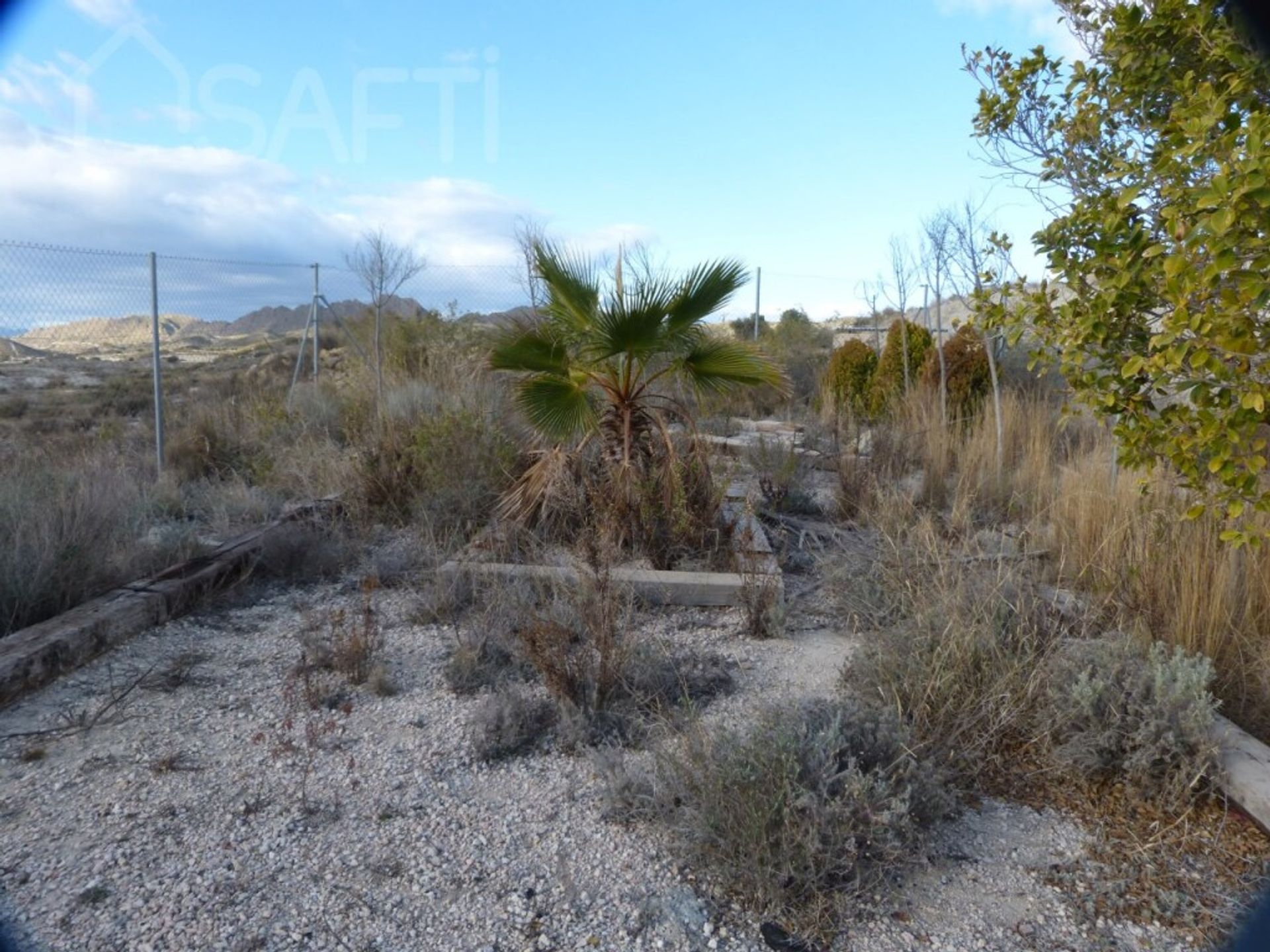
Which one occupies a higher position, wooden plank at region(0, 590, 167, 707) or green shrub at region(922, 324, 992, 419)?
green shrub at region(922, 324, 992, 419)

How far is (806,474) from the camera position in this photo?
8.19 meters

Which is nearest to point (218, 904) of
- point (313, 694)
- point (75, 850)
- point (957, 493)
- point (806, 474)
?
point (75, 850)

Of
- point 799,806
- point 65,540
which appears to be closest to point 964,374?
point 799,806

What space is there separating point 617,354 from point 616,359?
0.20 m

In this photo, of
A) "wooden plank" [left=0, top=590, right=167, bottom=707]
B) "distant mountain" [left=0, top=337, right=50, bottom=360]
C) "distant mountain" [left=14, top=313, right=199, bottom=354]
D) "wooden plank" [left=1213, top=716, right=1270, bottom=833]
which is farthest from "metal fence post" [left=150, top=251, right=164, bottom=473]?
"wooden plank" [left=1213, top=716, right=1270, bottom=833]

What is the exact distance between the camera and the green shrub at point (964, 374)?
10.2 m

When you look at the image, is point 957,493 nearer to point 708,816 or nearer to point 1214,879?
point 1214,879

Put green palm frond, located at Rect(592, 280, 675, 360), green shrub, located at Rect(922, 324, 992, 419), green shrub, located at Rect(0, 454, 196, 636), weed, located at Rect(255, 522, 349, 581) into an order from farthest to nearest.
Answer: green shrub, located at Rect(922, 324, 992, 419) → weed, located at Rect(255, 522, 349, 581) → green palm frond, located at Rect(592, 280, 675, 360) → green shrub, located at Rect(0, 454, 196, 636)

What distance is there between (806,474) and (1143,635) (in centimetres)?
460

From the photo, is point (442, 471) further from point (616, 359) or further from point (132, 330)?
point (132, 330)

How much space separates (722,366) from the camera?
233 inches

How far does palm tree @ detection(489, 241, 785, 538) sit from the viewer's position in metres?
5.55

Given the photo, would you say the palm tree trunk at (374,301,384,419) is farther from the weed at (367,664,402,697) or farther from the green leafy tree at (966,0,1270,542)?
the green leafy tree at (966,0,1270,542)

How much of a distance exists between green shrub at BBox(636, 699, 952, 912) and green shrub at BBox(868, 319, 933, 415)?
344 inches
